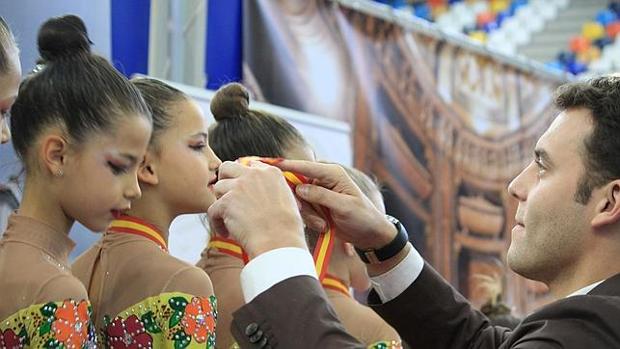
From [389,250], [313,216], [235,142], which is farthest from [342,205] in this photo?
[235,142]

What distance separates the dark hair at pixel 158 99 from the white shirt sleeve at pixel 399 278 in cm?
55

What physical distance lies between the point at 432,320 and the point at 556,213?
38 cm

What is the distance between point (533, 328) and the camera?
1.68 metres

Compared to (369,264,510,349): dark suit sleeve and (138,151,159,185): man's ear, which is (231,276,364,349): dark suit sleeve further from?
(138,151,159,185): man's ear

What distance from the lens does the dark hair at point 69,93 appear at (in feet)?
6.23

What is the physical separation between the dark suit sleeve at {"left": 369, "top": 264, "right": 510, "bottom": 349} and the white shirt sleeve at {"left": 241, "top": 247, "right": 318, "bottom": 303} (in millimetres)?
619

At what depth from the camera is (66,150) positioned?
1.88 meters

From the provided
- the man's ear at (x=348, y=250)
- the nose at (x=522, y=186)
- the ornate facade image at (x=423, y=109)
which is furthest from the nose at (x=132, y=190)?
the ornate facade image at (x=423, y=109)

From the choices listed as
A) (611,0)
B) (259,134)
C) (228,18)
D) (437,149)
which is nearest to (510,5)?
(611,0)

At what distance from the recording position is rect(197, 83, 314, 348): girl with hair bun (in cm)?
242

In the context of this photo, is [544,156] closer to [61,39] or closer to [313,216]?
[313,216]

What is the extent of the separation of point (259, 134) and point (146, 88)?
315mm

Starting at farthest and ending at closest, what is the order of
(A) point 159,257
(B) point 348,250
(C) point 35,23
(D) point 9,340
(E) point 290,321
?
(B) point 348,250
(C) point 35,23
(A) point 159,257
(D) point 9,340
(E) point 290,321

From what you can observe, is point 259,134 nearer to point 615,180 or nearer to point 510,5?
point 615,180
